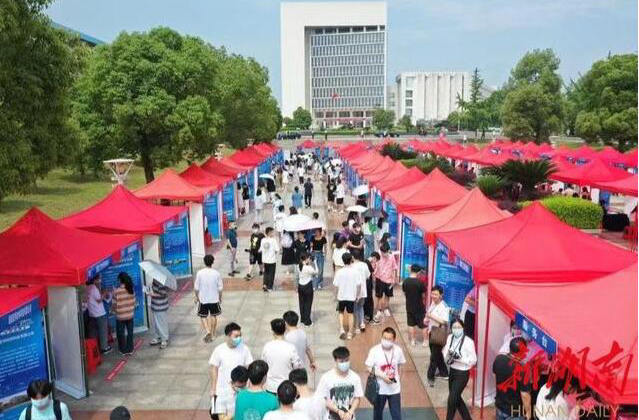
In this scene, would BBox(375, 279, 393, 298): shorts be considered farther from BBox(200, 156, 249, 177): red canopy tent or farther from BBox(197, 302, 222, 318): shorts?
BBox(200, 156, 249, 177): red canopy tent

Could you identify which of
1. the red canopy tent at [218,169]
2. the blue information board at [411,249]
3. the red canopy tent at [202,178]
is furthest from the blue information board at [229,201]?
the blue information board at [411,249]

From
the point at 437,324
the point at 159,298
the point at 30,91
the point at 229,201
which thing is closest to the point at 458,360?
the point at 437,324

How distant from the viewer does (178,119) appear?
895 inches

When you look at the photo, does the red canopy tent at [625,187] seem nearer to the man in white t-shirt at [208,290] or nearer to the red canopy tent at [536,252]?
the red canopy tent at [536,252]

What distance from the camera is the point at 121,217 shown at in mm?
12445

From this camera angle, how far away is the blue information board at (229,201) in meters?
21.6

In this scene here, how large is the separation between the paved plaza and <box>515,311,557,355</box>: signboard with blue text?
1.71m

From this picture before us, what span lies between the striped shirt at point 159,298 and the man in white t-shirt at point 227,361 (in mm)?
3295

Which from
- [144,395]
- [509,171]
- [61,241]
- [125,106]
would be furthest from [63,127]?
[509,171]

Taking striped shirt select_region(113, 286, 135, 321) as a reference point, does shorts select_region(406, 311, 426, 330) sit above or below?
below

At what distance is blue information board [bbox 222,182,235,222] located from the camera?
21.6 meters

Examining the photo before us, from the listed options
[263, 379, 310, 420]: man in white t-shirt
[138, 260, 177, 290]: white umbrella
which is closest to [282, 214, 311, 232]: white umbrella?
[138, 260, 177, 290]: white umbrella

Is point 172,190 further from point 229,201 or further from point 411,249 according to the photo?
point 411,249

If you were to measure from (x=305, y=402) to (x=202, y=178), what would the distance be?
14909 millimetres
